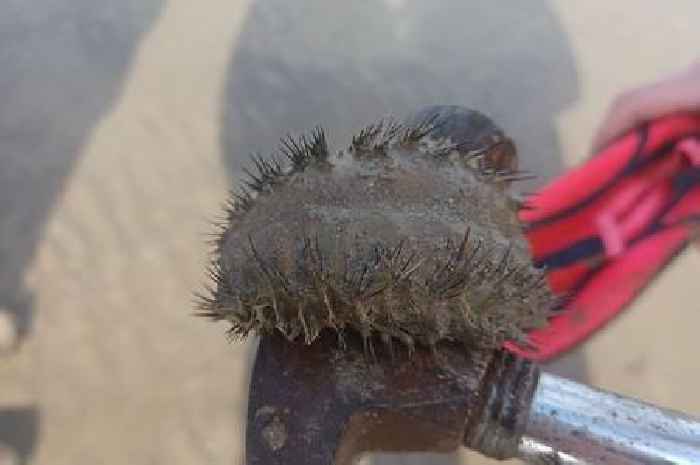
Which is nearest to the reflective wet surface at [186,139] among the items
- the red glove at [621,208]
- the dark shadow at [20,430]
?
the dark shadow at [20,430]

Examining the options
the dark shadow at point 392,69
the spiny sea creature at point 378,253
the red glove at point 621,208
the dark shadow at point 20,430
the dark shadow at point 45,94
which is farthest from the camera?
the dark shadow at point 392,69

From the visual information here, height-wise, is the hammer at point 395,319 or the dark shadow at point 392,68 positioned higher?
the dark shadow at point 392,68

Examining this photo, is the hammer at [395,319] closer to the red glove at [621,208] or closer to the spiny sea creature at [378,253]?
the spiny sea creature at [378,253]

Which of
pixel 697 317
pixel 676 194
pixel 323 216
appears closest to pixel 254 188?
pixel 323 216

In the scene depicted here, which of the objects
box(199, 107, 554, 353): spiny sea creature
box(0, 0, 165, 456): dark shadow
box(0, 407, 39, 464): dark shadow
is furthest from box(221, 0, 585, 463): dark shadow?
box(199, 107, 554, 353): spiny sea creature

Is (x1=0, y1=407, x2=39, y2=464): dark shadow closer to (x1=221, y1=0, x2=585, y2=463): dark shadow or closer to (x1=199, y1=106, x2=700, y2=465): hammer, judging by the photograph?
(x1=221, y1=0, x2=585, y2=463): dark shadow

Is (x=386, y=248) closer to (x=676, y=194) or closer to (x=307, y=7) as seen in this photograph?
(x=676, y=194)
